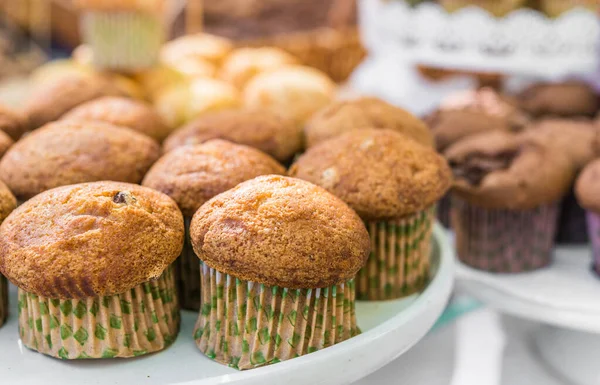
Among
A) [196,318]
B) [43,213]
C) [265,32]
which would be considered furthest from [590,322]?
[265,32]

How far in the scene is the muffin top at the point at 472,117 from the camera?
1.87 metres

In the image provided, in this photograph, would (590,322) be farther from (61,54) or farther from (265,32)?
(61,54)

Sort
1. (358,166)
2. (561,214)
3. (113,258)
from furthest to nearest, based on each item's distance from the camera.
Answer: (561,214), (358,166), (113,258)

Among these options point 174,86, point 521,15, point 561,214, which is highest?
point 521,15

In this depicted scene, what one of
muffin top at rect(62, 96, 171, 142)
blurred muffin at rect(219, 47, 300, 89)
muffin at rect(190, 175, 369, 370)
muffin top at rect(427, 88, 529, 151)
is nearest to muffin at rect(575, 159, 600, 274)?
muffin top at rect(427, 88, 529, 151)

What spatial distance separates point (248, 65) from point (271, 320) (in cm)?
153

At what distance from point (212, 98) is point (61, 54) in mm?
3440

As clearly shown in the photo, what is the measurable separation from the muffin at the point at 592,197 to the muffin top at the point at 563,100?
0.58 meters

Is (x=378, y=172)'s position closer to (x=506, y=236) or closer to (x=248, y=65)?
(x=506, y=236)

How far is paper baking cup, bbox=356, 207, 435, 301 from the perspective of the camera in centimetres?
133

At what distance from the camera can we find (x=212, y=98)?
192cm

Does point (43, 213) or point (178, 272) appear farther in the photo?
point (178, 272)

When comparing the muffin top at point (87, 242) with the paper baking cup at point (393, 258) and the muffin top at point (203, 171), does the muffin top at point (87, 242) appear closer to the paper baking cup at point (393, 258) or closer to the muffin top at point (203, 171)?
the muffin top at point (203, 171)

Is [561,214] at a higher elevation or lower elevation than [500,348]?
higher
